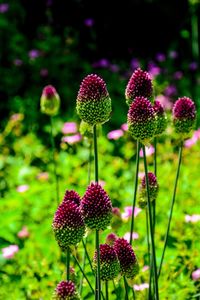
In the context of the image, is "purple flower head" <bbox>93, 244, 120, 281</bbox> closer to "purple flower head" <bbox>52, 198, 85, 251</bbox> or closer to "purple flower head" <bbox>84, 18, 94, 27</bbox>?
"purple flower head" <bbox>52, 198, 85, 251</bbox>

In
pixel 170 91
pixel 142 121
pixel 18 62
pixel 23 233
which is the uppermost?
pixel 18 62

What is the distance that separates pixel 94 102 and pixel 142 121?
12cm

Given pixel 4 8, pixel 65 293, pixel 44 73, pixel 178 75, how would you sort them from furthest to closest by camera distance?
1. pixel 4 8
2. pixel 178 75
3. pixel 44 73
4. pixel 65 293

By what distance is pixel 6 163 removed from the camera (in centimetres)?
358

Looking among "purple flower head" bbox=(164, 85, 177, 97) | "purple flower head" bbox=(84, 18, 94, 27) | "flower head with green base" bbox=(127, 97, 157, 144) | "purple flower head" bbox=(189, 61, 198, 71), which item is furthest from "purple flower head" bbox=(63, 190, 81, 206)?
"purple flower head" bbox=(84, 18, 94, 27)

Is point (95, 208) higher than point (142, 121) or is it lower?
lower

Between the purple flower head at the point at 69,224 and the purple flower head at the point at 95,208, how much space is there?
19 mm

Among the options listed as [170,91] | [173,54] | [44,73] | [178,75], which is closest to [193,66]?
[178,75]

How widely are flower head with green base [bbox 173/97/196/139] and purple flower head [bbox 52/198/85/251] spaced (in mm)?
490

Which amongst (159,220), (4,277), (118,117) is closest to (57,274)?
(4,277)

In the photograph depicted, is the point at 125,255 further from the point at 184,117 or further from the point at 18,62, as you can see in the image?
the point at 18,62

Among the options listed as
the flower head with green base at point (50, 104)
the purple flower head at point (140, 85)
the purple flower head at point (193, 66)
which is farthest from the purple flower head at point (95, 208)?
the purple flower head at point (193, 66)

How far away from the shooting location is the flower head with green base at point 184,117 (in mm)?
1685

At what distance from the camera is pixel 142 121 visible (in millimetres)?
1401
